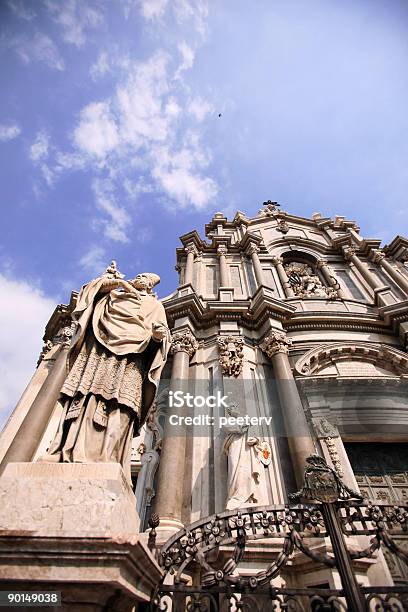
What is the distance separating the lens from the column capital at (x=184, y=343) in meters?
9.25

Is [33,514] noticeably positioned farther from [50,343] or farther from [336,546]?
[50,343]

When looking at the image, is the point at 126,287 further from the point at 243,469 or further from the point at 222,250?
the point at 222,250

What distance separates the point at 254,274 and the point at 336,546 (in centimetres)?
1093

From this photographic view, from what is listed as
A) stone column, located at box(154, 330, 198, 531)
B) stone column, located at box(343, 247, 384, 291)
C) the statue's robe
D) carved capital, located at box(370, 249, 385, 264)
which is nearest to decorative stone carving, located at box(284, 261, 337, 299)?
stone column, located at box(343, 247, 384, 291)

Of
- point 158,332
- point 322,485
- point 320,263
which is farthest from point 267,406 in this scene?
point 320,263

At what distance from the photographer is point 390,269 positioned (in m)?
13.4

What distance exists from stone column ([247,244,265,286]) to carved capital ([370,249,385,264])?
5151 mm

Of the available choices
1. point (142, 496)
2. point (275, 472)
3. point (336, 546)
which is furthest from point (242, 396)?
point (336, 546)

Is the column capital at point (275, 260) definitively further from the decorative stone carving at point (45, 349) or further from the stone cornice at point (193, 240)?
the decorative stone carving at point (45, 349)

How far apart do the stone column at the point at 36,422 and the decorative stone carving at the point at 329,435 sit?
676cm

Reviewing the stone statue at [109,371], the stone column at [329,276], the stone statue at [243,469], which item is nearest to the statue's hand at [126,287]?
the stone statue at [109,371]

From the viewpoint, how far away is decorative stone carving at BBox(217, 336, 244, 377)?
8508 mm

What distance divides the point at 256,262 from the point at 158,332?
10.2 m

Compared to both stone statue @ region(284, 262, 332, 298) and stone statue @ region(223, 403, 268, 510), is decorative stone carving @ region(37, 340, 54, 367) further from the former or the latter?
stone statue @ region(284, 262, 332, 298)
